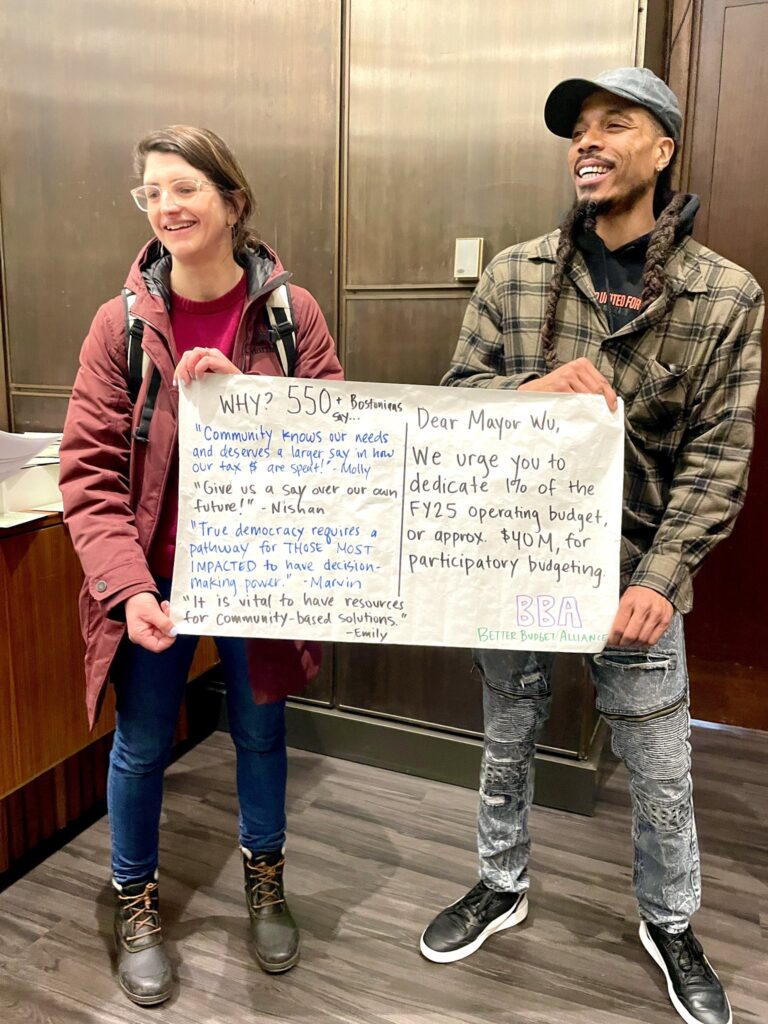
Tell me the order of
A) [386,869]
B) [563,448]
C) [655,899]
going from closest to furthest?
[563,448] → [655,899] → [386,869]

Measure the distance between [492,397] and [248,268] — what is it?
53 cm

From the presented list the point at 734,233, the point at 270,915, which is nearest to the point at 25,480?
the point at 270,915

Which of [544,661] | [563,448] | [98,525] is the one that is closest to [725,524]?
[563,448]

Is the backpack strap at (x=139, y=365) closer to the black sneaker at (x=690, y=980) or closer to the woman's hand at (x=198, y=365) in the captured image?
the woman's hand at (x=198, y=365)

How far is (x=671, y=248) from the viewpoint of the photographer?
135cm

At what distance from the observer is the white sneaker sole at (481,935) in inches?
63.8

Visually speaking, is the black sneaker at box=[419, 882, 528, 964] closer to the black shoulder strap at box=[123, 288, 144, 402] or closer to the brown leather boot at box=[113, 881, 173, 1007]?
the brown leather boot at box=[113, 881, 173, 1007]

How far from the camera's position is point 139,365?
4.49ft

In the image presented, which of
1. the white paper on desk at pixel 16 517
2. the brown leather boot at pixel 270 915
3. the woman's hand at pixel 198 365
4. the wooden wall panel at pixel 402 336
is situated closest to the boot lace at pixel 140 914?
the brown leather boot at pixel 270 915

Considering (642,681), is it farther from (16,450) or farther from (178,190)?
(16,450)

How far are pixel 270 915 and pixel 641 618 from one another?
101 cm

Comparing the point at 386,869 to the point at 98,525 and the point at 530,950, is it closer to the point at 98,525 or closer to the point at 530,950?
the point at 530,950

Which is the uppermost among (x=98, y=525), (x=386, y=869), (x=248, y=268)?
(x=248, y=268)

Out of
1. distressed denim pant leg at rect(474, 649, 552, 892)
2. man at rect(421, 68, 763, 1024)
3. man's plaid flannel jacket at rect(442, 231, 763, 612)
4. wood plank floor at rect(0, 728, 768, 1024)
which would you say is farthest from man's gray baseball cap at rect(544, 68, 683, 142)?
wood plank floor at rect(0, 728, 768, 1024)
